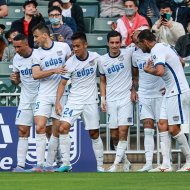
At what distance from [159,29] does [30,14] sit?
2.54m

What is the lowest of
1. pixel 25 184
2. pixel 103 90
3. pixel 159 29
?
pixel 25 184

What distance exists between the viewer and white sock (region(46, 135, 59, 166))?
17297 millimetres

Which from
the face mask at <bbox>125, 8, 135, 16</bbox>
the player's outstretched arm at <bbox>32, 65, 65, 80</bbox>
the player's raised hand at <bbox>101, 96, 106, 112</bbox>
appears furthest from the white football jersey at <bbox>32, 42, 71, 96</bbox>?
the face mask at <bbox>125, 8, 135, 16</bbox>

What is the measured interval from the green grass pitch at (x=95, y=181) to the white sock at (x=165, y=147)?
127cm

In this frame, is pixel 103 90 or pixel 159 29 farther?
pixel 159 29

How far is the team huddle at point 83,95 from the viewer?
1698 centimetres

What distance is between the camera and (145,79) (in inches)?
680

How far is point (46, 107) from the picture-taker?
1723 centimetres

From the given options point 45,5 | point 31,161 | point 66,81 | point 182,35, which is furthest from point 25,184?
point 45,5

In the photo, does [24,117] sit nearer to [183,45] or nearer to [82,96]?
[82,96]

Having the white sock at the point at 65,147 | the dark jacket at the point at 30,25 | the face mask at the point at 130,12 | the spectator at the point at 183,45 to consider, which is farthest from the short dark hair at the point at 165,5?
the white sock at the point at 65,147

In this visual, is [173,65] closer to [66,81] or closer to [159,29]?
[66,81]

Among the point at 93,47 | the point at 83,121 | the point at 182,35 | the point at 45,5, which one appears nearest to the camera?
the point at 83,121

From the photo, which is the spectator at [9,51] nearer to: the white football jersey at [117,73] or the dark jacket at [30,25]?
the dark jacket at [30,25]
